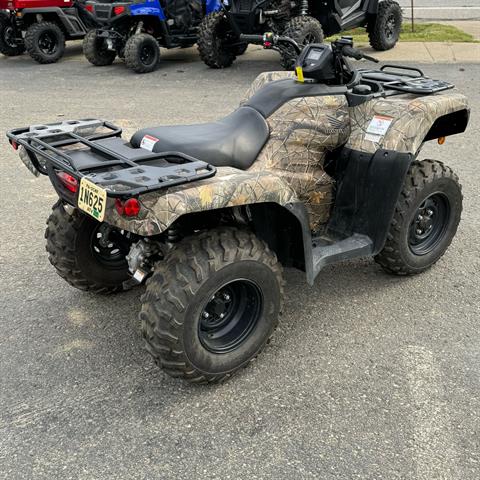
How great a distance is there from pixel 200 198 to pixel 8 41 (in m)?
11.7

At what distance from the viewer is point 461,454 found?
8.05 feet

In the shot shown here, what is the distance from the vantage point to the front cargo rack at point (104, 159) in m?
2.27

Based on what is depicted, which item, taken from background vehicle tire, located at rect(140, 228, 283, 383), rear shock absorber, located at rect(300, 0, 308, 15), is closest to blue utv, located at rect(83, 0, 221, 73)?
rear shock absorber, located at rect(300, 0, 308, 15)

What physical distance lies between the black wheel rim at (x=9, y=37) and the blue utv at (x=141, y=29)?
2.40 m

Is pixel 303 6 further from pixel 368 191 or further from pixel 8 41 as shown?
pixel 368 191

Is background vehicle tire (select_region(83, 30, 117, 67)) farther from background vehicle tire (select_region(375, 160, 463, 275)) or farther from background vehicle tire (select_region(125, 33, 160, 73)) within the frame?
background vehicle tire (select_region(375, 160, 463, 275))

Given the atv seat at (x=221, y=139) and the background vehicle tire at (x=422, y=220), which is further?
the background vehicle tire at (x=422, y=220)

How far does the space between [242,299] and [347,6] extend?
8783mm

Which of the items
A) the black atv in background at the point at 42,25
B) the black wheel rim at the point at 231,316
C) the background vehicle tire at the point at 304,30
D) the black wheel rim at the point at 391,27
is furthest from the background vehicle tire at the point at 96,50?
the black wheel rim at the point at 231,316

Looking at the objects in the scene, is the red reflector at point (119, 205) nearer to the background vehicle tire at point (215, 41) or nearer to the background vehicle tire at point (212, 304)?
the background vehicle tire at point (212, 304)

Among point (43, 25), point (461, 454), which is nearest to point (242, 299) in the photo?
point (461, 454)

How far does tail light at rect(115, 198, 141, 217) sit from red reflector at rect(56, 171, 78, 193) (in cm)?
28

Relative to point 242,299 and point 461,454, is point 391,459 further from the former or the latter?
point 242,299

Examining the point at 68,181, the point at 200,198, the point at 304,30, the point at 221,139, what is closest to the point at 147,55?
the point at 304,30
